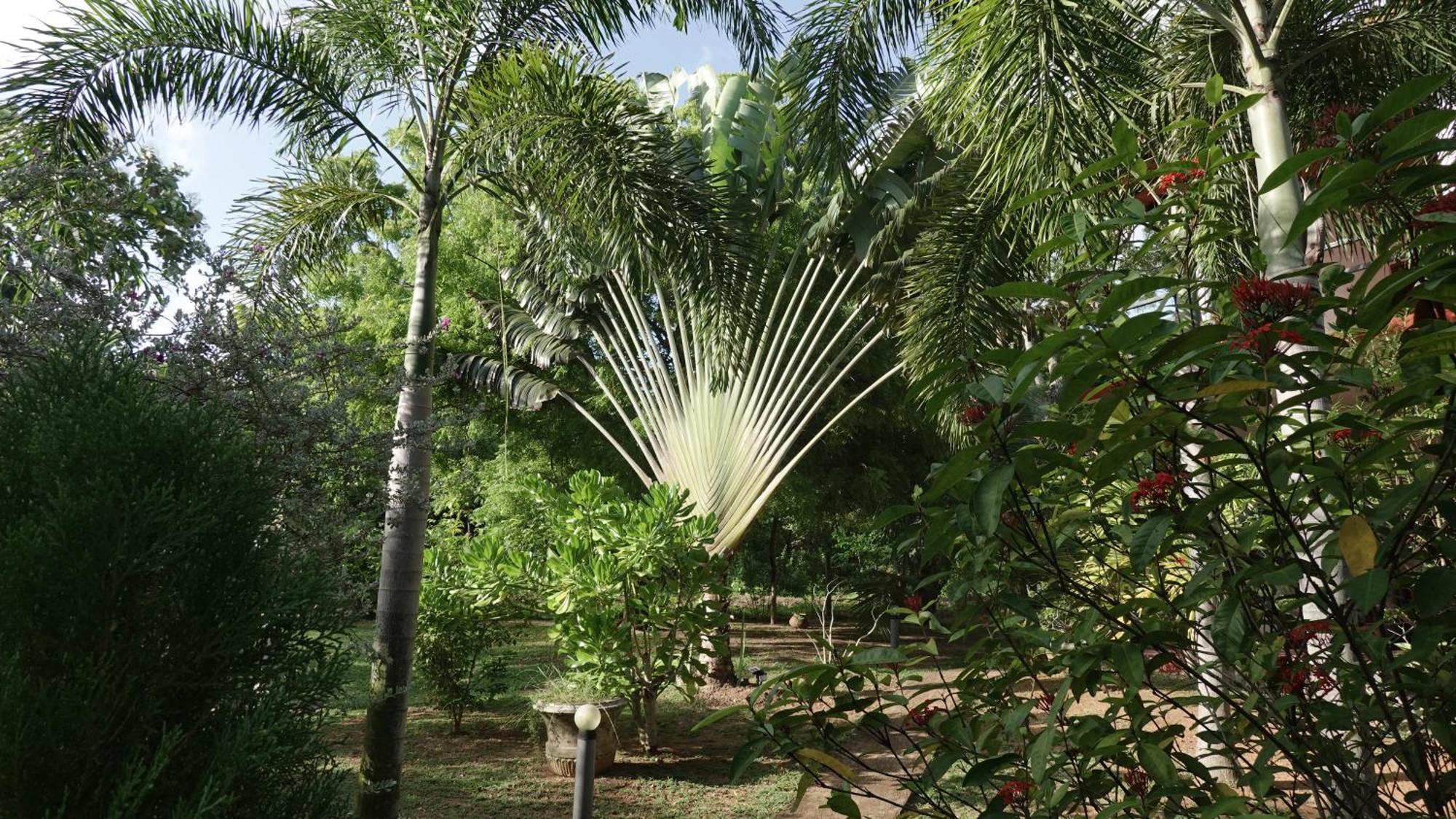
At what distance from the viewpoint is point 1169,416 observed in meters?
1.32

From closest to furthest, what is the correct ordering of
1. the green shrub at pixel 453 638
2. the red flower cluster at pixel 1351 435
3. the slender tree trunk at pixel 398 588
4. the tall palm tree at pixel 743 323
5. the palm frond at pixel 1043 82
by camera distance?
1. the red flower cluster at pixel 1351 435
2. the palm frond at pixel 1043 82
3. the slender tree trunk at pixel 398 588
4. the green shrub at pixel 453 638
5. the tall palm tree at pixel 743 323

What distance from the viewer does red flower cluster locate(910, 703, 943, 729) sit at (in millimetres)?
1911

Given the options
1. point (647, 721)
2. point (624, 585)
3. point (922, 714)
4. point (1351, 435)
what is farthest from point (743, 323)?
point (1351, 435)

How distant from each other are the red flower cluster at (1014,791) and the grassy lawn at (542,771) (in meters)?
4.78

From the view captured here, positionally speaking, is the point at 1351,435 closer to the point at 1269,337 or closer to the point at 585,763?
the point at 1269,337

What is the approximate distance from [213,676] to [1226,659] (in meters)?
2.09

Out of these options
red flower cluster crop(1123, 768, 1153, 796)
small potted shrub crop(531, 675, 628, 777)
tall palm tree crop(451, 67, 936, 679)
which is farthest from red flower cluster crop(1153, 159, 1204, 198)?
small potted shrub crop(531, 675, 628, 777)

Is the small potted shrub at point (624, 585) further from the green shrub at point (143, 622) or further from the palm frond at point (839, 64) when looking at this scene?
the green shrub at point (143, 622)

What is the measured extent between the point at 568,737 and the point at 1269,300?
703 centimetres

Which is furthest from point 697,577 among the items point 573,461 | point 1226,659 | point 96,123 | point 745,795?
point 573,461

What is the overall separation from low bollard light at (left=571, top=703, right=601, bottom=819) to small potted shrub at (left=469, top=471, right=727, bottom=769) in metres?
2.16

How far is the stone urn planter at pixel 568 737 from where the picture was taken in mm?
7457

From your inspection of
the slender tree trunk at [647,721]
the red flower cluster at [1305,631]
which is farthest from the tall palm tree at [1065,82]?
the slender tree trunk at [647,721]

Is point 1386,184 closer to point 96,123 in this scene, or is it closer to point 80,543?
point 80,543
